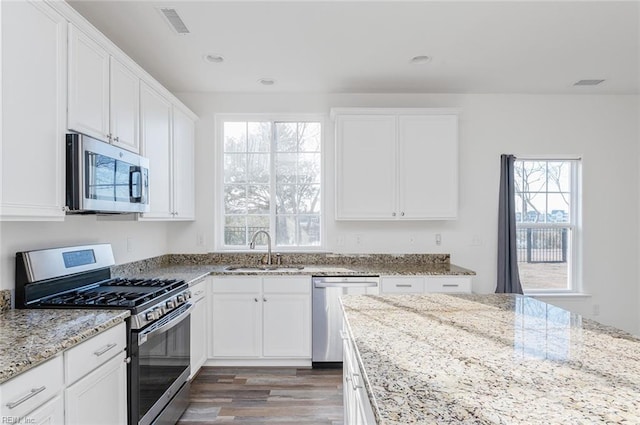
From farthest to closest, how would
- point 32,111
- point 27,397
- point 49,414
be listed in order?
point 32,111 → point 49,414 → point 27,397

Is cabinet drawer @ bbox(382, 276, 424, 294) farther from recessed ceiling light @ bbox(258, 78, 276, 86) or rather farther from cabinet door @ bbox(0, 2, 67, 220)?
cabinet door @ bbox(0, 2, 67, 220)

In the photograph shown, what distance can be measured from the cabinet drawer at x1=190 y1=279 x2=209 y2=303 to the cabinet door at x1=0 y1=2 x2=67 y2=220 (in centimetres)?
135

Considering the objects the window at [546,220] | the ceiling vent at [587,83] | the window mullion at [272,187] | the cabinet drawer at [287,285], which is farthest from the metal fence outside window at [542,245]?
the window mullion at [272,187]

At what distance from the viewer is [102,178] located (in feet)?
6.81

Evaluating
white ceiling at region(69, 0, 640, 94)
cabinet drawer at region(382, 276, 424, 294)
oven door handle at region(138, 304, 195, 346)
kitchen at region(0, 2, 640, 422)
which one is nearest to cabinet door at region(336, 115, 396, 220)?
kitchen at region(0, 2, 640, 422)

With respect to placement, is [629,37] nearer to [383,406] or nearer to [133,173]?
[383,406]

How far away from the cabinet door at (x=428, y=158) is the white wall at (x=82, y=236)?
2509mm

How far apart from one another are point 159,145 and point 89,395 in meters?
1.97

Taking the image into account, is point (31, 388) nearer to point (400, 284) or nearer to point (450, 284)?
point (400, 284)

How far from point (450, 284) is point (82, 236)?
299 centimetres

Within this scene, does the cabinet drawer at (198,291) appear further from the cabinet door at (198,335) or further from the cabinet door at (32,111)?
the cabinet door at (32,111)

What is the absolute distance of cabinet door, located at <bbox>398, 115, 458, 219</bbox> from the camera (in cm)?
364

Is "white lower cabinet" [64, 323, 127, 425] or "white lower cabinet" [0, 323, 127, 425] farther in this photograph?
"white lower cabinet" [64, 323, 127, 425]

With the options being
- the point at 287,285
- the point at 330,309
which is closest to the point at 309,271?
the point at 287,285
